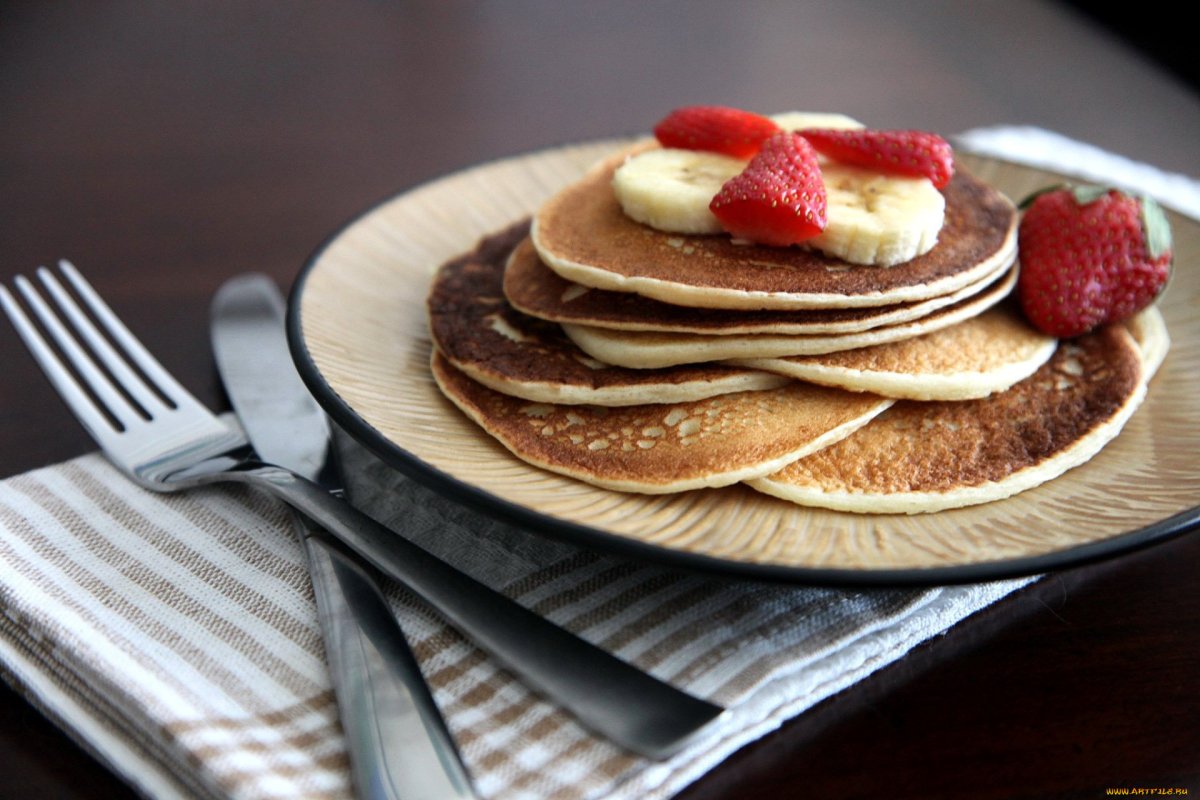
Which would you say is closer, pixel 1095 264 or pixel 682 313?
pixel 682 313

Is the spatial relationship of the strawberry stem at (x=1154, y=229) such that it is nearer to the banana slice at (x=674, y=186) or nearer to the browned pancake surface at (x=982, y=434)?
the browned pancake surface at (x=982, y=434)

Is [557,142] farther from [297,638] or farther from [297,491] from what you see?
[297,638]

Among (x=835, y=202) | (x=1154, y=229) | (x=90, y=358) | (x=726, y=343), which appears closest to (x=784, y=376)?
(x=726, y=343)

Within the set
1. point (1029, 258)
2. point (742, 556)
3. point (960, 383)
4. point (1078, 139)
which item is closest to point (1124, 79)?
point (1078, 139)

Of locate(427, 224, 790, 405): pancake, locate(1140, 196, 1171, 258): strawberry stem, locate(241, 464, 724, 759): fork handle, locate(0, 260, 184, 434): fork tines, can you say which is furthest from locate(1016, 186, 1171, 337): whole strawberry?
locate(0, 260, 184, 434): fork tines

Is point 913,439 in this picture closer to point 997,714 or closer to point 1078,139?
point 997,714

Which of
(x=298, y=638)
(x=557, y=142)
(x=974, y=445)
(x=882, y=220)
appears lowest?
(x=298, y=638)

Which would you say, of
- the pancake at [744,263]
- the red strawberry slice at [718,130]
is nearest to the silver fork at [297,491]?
the pancake at [744,263]
